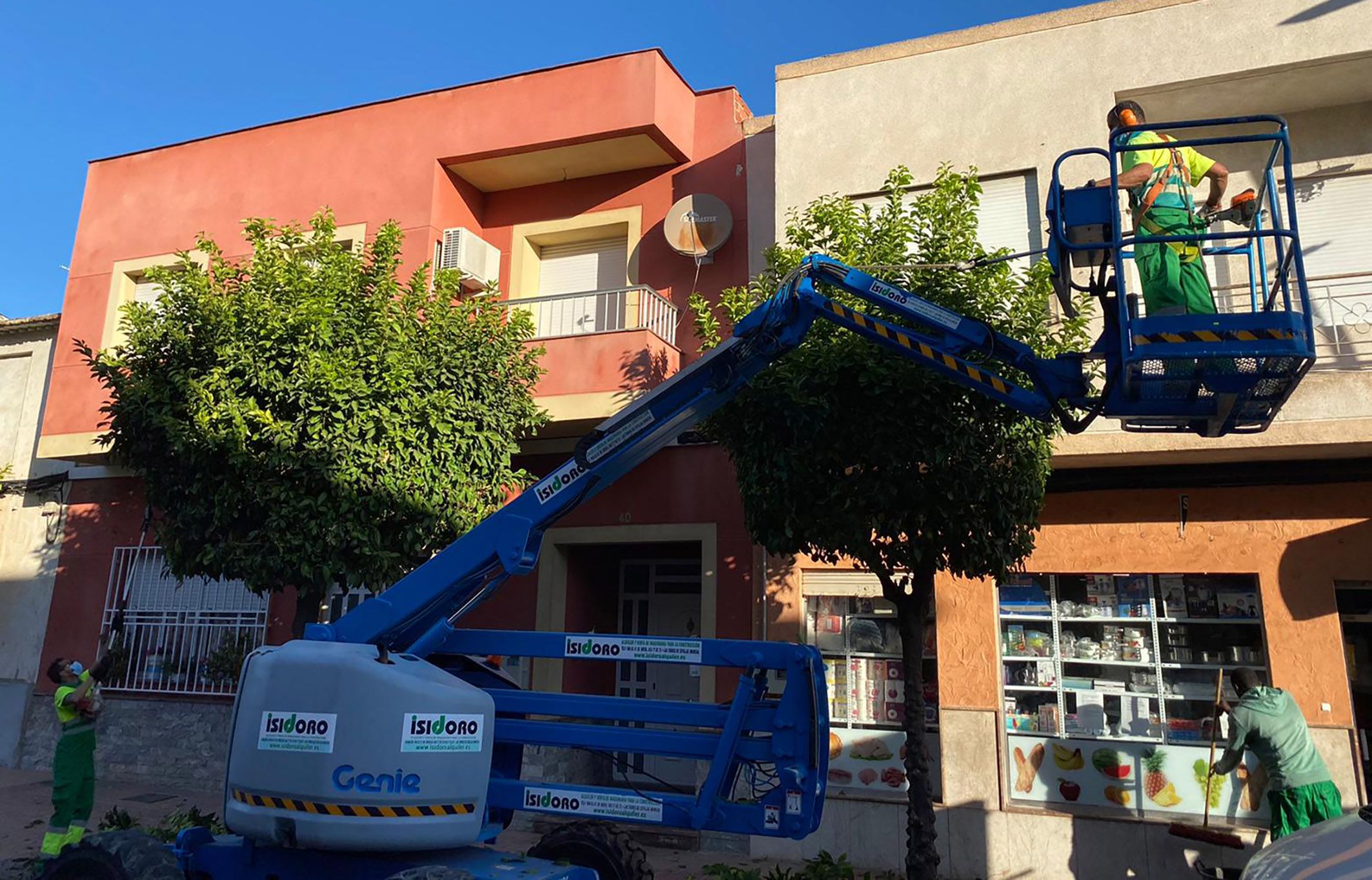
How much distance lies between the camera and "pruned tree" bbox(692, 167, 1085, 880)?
21.2 ft

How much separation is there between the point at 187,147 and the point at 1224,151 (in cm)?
1261

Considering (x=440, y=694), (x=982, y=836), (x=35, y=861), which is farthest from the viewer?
(x=982, y=836)

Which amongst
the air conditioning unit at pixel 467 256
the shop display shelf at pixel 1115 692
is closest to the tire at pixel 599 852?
the shop display shelf at pixel 1115 692

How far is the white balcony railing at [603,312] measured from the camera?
10711mm

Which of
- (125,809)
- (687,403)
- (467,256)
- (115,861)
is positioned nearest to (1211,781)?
(687,403)

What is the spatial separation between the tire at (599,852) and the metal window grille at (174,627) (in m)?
7.38

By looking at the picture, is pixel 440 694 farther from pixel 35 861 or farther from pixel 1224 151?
pixel 1224 151

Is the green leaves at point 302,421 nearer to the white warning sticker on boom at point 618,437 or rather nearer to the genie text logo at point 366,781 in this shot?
the white warning sticker on boom at point 618,437

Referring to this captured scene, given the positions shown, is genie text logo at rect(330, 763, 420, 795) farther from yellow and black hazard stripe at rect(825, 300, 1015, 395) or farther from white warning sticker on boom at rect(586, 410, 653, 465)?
yellow and black hazard stripe at rect(825, 300, 1015, 395)

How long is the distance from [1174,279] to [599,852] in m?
4.47

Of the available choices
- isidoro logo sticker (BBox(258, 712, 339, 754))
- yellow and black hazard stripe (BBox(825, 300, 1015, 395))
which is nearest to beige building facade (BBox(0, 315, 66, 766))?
isidoro logo sticker (BBox(258, 712, 339, 754))

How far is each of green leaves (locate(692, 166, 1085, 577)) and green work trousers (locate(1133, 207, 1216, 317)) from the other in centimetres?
167

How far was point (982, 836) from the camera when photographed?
27.9 ft

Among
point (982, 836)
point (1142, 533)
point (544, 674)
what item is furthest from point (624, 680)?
point (1142, 533)
